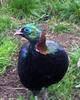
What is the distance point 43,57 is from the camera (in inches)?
139

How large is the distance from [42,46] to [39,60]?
12 cm

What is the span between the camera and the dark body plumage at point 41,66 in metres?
3.57

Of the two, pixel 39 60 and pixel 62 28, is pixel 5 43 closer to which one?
pixel 62 28

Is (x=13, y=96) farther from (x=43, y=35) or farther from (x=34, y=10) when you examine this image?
(x=34, y=10)

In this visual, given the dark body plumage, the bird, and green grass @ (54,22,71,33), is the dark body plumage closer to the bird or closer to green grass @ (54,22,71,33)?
the bird

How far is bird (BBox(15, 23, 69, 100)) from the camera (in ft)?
11.5

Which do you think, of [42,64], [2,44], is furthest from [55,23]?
[42,64]

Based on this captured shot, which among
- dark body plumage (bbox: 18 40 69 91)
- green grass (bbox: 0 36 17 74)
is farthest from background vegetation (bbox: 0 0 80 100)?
dark body plumage (bbox: 18 40 69 91)

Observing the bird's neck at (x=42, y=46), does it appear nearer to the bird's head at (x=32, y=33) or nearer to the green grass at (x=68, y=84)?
the bird's head at (x=32, y=33)

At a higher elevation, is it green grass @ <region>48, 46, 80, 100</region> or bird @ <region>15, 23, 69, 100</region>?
bird @ <region>15, 23, 69, 100</region>

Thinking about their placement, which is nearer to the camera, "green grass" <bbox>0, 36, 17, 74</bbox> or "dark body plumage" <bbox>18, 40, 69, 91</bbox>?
"dark body plumage" <bbox>18, 40, 69, 91</bbox>

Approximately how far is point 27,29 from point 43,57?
0.87 ft

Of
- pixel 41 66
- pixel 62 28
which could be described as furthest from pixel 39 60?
pixel 62 28

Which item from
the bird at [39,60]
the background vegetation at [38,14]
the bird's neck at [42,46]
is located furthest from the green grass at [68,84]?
the bird's neck at [42,46]
